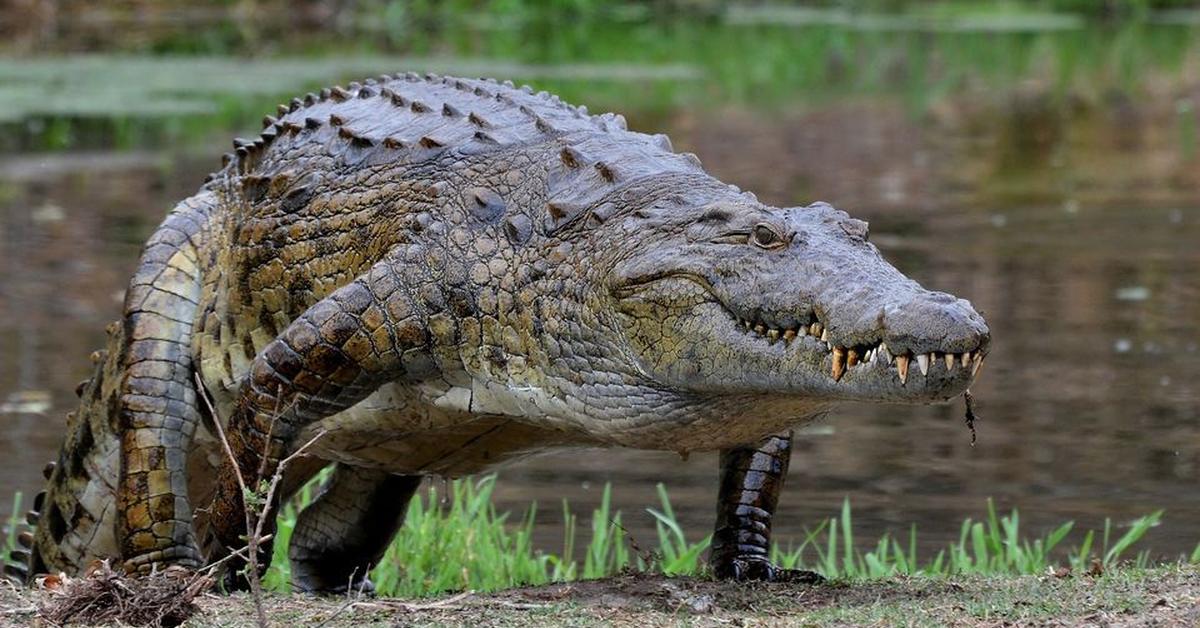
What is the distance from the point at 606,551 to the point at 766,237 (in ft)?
7.38

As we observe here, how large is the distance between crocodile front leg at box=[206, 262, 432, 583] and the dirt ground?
1.20ft

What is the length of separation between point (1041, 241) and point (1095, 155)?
4529 mm

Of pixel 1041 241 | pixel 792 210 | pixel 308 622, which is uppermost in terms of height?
pixel 1041 241

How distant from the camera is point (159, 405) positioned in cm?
465

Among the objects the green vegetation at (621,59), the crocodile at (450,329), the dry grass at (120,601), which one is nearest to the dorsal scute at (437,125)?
the crocodile at (450,329)

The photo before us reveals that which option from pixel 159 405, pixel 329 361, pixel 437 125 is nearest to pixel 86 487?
pixel 159 405

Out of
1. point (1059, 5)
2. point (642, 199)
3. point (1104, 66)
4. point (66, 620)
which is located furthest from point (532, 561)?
point (1059, 5)

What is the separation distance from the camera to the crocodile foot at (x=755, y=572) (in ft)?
14.1

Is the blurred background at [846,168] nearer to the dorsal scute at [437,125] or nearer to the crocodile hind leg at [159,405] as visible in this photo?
the dorsal scute at [437,125]

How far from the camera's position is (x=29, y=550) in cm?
535

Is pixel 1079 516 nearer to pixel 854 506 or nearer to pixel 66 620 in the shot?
pixel 854 506

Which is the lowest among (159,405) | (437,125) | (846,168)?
(159,405)

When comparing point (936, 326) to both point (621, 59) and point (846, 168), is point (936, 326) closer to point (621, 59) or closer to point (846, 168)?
point (846, 168)

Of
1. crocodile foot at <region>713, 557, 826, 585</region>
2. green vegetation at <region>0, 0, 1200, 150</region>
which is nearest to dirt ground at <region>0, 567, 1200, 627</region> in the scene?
crocodile foot at <region>713, 557, 826, 585</region>
